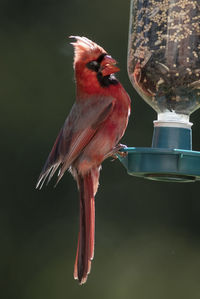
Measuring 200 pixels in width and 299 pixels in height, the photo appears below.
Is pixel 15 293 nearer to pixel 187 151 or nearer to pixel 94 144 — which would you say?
pixel 94 144

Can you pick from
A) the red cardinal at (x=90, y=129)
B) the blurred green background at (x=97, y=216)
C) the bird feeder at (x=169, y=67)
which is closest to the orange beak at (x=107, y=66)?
the red cardinal at (x=90, y=129)

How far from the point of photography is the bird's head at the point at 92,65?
16.7ft

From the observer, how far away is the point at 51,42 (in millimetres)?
9133

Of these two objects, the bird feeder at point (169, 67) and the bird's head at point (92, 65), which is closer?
the bird feeder at point (169, 67)

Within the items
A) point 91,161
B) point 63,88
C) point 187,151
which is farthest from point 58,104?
point 187,151

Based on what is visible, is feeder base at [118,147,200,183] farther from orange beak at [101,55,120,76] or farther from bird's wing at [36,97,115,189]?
orange beak at [101,55,120,76]

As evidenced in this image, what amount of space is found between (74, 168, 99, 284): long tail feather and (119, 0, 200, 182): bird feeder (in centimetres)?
41

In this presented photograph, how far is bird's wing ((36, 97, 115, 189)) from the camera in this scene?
5.07 m

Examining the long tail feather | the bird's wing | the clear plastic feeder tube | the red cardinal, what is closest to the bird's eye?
the red cardinal

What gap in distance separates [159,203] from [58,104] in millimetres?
1334

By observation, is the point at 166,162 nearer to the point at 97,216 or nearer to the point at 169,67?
the point at 169,67

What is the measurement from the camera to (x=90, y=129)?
5105mm

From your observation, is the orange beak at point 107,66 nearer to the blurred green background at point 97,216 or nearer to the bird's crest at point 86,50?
the bird's crest at point 86,50

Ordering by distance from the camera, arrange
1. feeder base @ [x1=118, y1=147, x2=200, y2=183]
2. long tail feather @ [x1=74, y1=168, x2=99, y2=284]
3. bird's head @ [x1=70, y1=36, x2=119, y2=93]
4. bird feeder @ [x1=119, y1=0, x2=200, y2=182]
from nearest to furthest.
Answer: feeder base @ [x1=118, y1=147, x2=200, y2=183] → bird feeder @ [x1=119, y1=0, x2=200, y2=182] → long tail feather @ [x1=74, y1=168, x2=99, y2=284] → bird's head @ [x1=70, y1=36, x2=119, y2=93]
